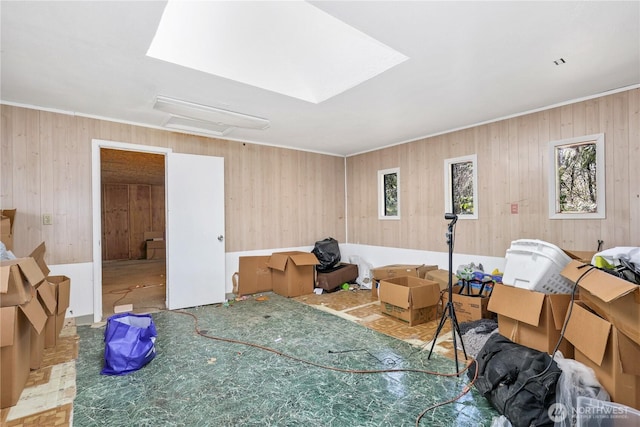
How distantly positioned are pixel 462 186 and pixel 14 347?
5.03m

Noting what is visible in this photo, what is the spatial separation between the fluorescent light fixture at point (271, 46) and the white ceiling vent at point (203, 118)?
0.87m

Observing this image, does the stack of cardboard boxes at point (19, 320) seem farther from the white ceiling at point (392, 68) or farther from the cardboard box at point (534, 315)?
the cardboard box at point (534, 315)

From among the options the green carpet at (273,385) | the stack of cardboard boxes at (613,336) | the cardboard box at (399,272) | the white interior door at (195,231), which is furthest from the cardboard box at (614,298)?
the white interior door at (195,231)

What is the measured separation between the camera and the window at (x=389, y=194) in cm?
546

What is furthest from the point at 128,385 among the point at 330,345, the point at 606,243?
the point at 606,243

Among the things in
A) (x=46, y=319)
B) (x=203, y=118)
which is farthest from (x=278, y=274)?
(x=46, y=319)

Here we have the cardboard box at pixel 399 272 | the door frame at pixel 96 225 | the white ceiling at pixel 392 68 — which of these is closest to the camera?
the white ceiling at pixel 392 68

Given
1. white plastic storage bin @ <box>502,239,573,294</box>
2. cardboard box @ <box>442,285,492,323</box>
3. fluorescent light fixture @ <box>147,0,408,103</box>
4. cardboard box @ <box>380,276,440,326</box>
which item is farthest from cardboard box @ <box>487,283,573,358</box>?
fluorescent light fixture @ <box>147,0,408,103</box>

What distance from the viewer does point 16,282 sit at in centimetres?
207

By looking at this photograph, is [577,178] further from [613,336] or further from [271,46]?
[271,46]

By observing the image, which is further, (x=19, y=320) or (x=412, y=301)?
(x=412, y=301)

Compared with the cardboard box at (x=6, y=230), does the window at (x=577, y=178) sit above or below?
above

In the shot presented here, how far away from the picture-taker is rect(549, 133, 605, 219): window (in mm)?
3273

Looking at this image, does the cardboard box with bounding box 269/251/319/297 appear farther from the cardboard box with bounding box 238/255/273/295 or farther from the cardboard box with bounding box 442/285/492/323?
the cardboard box with bounding box 442/285/492/323
